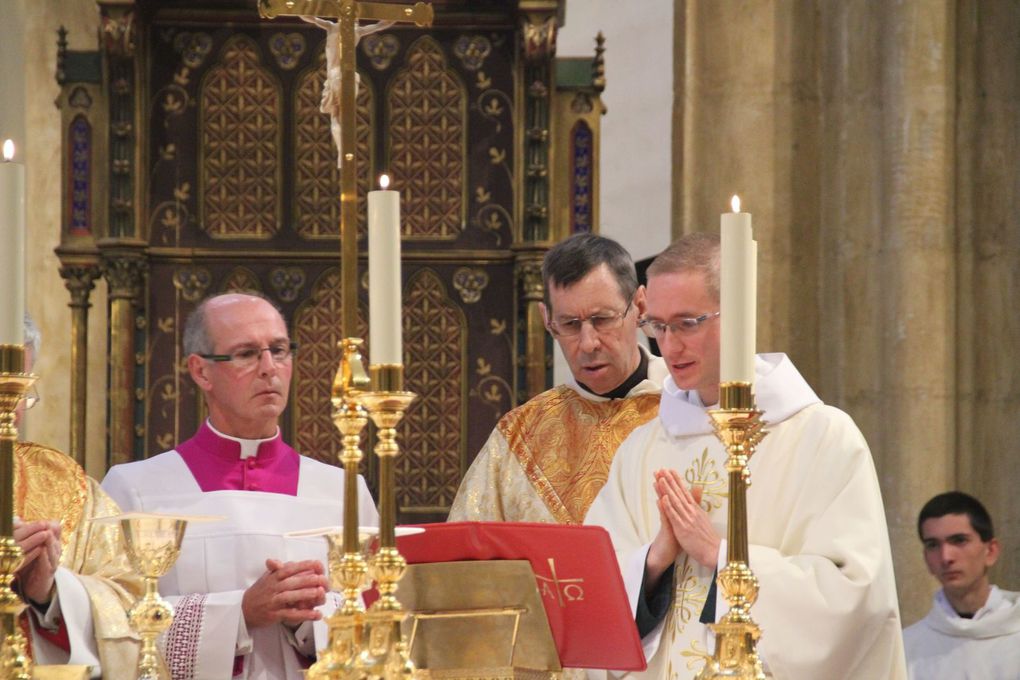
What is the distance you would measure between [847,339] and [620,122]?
5.30 feet

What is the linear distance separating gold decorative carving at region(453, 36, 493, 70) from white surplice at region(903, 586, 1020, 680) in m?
2.79

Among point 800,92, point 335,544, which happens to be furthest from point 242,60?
point 335,544

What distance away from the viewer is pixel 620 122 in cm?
808

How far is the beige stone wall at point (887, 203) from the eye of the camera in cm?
708

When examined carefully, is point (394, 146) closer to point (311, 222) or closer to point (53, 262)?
point (311, 222)

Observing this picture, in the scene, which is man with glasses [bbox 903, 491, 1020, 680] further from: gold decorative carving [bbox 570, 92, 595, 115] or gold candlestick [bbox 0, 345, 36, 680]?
gold candlestick [bbox 0, 345, 36, 680]

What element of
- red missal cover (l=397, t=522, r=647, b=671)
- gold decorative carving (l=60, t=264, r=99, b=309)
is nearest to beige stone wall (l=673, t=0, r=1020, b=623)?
gold decorative carving (l=60, t=264, r=99, b=309)

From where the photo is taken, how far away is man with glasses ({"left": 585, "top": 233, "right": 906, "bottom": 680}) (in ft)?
11.1

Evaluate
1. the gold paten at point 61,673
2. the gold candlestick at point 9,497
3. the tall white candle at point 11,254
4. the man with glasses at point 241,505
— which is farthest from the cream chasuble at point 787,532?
the tall white candle at point 11,254

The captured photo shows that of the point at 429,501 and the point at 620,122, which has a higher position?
the point at 620,122

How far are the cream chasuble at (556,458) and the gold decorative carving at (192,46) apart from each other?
2725mm

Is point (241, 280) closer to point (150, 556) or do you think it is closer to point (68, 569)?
point (68, 569)

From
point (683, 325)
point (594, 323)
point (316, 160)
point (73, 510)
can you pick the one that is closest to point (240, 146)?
point (316, 160)

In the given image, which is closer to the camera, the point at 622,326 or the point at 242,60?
the point at 622,326
